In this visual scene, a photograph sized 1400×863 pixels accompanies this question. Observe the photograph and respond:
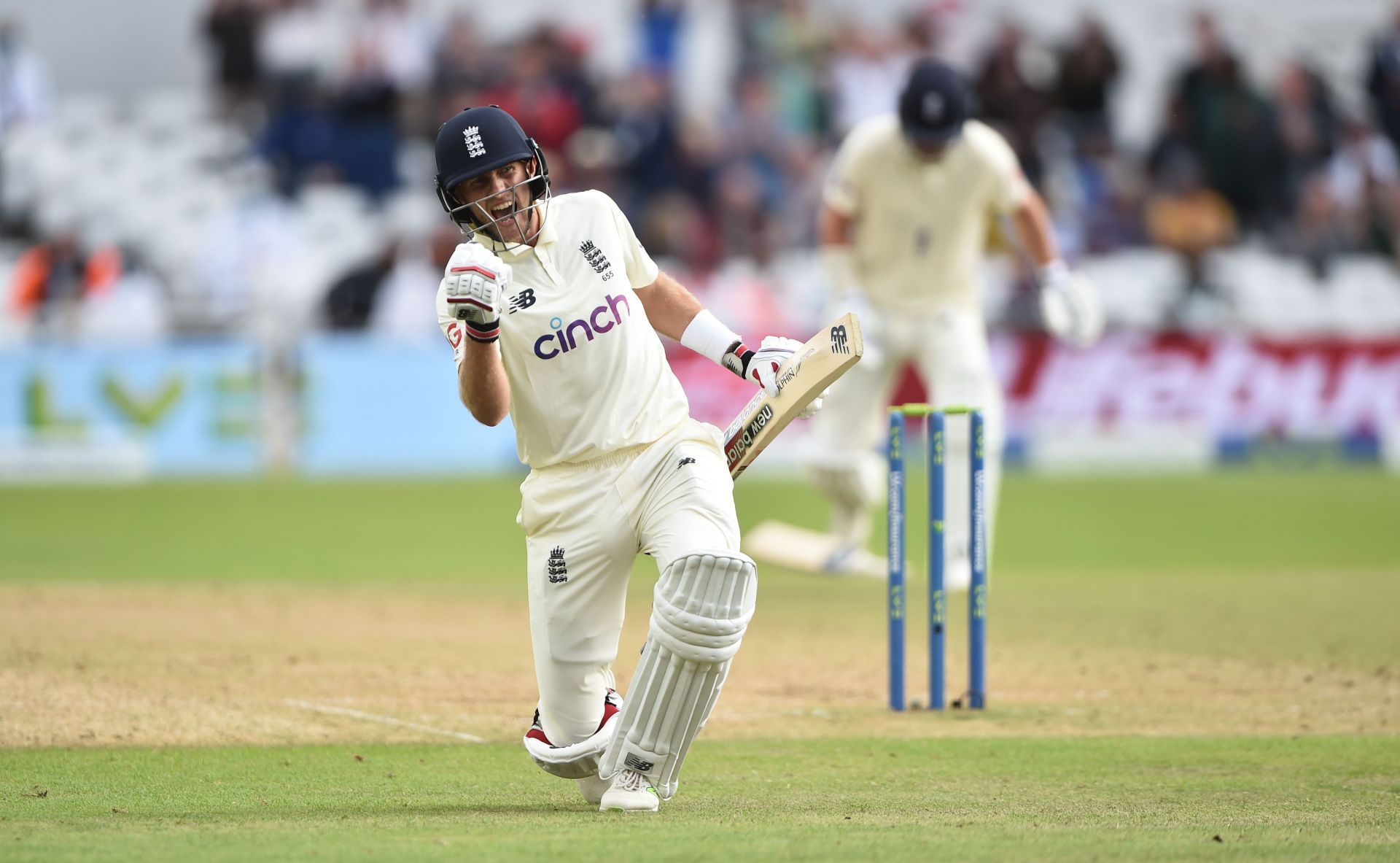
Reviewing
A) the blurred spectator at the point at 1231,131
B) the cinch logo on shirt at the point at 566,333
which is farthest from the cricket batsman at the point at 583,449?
the blurred spectator at the point at 1231,131

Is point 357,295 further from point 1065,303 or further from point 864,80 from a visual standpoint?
point 1065,303

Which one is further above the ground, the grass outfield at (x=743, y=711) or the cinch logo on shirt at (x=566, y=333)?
the cinch logo on shirt at (x=566, y=333)

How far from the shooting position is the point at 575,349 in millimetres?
5133

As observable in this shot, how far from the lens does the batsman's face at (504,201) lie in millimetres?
5117

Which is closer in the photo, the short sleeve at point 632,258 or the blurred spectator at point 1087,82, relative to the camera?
the short sleeve at point 632,258

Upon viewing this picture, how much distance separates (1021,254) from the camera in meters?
10.0

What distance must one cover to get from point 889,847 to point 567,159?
587 inches

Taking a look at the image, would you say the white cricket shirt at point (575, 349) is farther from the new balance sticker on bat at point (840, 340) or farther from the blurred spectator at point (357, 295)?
the blurred spectator at point (357, 295)

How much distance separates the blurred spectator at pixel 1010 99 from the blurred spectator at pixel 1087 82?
2.11ft

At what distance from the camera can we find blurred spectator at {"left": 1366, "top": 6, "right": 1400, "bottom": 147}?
19734 millimetres

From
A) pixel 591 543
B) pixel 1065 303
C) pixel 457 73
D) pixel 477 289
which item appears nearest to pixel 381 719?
pixel 591 543

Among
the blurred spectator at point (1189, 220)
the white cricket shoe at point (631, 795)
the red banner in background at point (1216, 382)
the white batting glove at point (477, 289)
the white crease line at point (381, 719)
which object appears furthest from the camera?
the blurred spectator at point (1189, 220)

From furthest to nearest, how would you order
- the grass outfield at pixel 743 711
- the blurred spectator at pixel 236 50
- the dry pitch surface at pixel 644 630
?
1. the blurred spectator at pixel 236 50
2. the dry pitch surface at pixel 644 630
3. the grass outfield at pixel 743 711

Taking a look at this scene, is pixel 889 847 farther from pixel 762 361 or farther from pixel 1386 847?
pixel 762 361
